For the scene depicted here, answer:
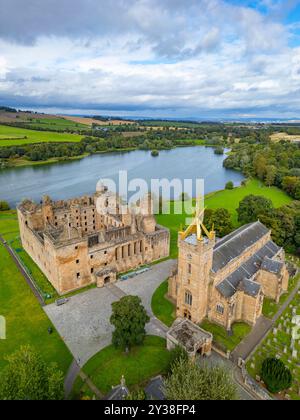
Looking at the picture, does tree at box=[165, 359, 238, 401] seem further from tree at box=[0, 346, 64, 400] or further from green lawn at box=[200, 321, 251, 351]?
green lawn at box=[200, 321, 251, 351]

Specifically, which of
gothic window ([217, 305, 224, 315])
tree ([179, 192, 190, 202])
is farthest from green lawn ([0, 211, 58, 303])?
tree ([179, 192, 190, 202])

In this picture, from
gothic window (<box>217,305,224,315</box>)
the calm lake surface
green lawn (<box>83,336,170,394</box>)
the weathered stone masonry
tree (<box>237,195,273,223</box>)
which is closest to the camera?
green lawn (<box>83,336,170,394</box>)

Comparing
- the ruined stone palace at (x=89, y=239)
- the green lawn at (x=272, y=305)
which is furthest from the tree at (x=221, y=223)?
the green lawn at (x=272, y=305)

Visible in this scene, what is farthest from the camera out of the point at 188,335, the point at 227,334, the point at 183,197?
the point at 183,197

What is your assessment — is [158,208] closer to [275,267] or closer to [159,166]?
[275,267]

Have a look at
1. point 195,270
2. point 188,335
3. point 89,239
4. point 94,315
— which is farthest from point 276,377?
point 89,239

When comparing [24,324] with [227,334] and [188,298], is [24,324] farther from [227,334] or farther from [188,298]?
[227,334]

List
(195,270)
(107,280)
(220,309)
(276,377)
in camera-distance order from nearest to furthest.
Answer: (276,377) → (195,270) → (220,309) → (107,280)
